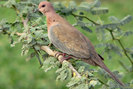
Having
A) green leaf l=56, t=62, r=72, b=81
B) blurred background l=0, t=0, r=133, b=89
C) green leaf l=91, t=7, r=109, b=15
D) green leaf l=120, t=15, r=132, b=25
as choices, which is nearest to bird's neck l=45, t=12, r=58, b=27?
green leaf l=91, t=7, r=109, b=15

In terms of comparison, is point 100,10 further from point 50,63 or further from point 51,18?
point 50,63

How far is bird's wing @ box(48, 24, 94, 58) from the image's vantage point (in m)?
2.96

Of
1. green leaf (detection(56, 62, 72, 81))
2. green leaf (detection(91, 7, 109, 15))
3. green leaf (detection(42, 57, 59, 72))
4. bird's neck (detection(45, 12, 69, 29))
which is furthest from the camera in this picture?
green leaf (detection(91, 7, 109, 15))

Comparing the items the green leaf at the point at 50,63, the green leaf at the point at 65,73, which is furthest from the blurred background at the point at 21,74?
the green leaf at the point at 65,73

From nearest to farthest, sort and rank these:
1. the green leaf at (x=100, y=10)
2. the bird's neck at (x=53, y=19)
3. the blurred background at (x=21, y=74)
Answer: the bird's neck at (x=53, y=19) → the green leaf at (x=100, y=10) → the blurred background at (x=21, y=74)

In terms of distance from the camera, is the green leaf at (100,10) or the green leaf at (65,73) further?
the green leaf at (100,10)

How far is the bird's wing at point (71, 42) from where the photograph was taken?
9.70 feet

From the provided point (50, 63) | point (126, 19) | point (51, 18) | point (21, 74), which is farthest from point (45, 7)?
point (21, 74)

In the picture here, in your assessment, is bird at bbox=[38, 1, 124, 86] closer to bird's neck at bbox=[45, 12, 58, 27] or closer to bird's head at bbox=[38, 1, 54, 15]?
bird's neck at bbox=[45, 12, 58, 27]

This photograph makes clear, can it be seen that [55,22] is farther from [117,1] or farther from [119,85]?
[117,1]

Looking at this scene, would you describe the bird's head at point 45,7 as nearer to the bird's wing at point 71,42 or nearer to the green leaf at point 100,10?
the bird's wing at point 71,42

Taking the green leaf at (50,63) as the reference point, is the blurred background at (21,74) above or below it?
below

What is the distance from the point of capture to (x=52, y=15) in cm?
329

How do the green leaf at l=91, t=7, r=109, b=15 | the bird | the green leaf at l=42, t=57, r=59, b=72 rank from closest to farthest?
the green leaf at l=42, t=57, r=59, b=72, the bird, the green leaf at l=91, t=7, r=109, b=15
